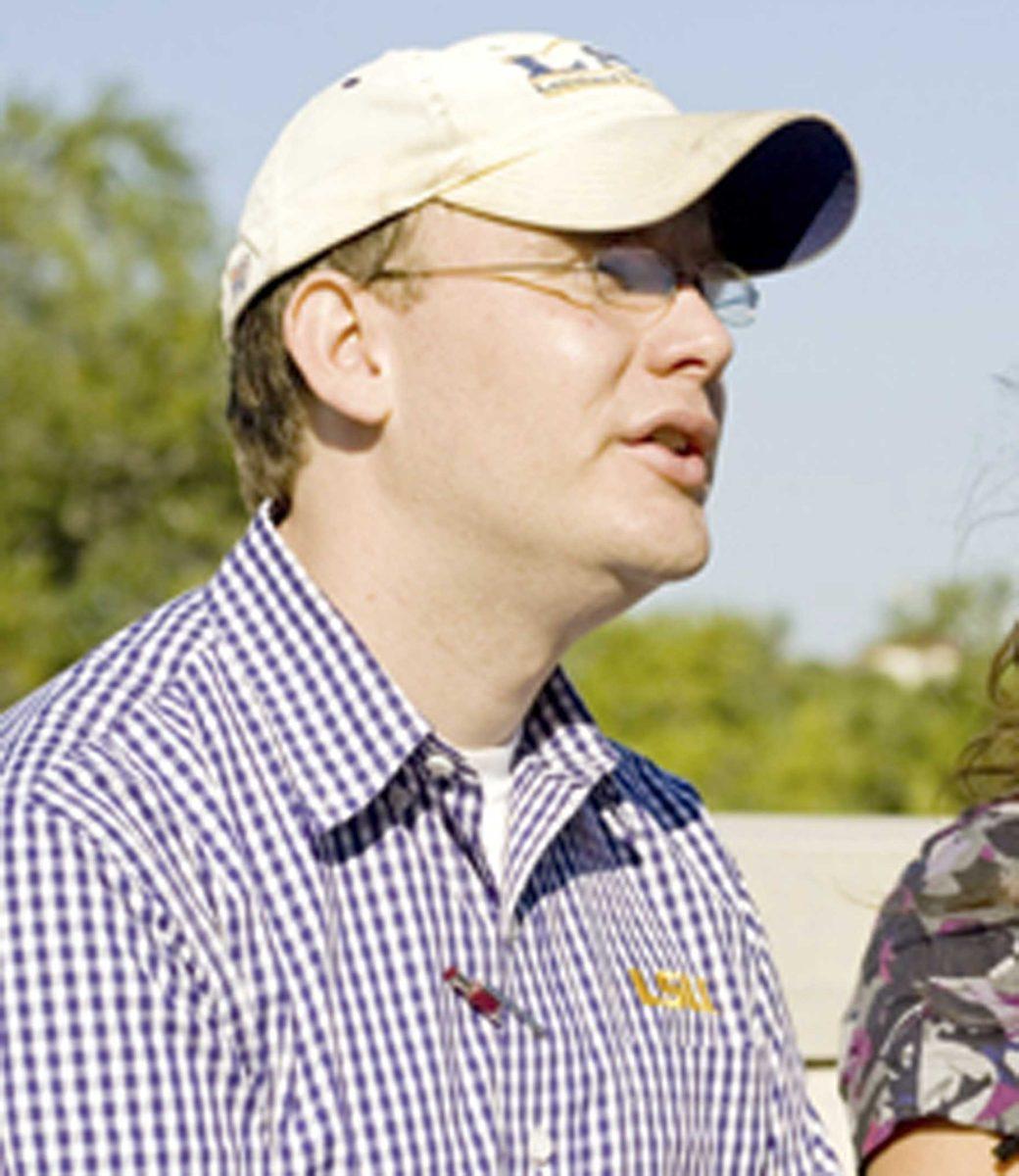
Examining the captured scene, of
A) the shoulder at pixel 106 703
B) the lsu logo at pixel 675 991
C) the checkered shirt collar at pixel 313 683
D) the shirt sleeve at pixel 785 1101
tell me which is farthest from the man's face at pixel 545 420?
the shirt sleeve at pixel 785 1101

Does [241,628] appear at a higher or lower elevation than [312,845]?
higher

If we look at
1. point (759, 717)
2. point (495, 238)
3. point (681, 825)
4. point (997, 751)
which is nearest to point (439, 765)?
point (681, 825)

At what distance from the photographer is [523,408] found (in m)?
2.33

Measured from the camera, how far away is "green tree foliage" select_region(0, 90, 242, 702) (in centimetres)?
1296

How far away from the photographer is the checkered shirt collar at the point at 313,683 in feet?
7.29

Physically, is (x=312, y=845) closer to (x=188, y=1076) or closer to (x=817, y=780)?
(x=188, y=1076)

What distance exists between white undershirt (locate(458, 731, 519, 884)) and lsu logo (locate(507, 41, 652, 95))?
760 millimetres

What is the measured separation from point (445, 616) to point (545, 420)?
0.25 meters

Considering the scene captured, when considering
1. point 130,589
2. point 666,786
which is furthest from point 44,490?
point 666,786

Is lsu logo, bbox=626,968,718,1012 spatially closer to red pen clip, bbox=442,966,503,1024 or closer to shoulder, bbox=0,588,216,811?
red pen clip, bbox=442,966,503,1024

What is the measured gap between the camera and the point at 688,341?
2.41 metres

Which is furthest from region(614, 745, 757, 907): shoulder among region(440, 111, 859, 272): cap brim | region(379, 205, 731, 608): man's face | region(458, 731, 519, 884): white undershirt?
region(440, 111, 859, 272): cap brim

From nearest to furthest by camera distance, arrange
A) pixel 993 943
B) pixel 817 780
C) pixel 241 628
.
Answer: pixel 241 628, pixel 993 943, pixel 817 780

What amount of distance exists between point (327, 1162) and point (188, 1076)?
0.16m
